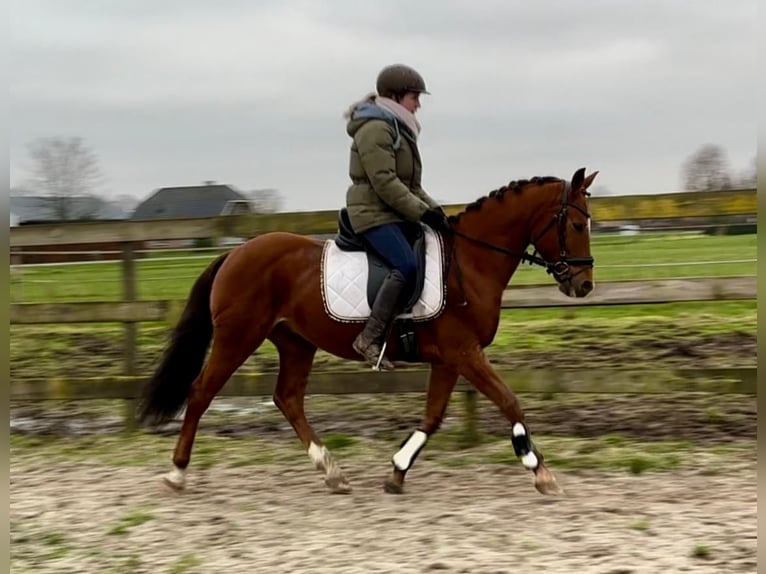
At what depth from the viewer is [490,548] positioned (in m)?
4.05

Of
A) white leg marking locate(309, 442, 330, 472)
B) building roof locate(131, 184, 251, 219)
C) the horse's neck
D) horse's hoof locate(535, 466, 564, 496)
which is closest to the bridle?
the horse's neck

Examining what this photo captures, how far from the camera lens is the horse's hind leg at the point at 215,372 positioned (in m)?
5.28

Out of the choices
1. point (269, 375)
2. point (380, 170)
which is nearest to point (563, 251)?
point (380, 170)

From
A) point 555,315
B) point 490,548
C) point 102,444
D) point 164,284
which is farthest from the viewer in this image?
point 164,284

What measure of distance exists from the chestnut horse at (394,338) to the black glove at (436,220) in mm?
64

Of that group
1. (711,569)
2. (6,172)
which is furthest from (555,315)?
(6,172)

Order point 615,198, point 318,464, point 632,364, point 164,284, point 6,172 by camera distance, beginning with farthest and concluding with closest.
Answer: point 164,284
point 632,364
point 615,198
point 318,464
point 6,172

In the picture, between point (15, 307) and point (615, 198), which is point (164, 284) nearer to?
point (15, 307)

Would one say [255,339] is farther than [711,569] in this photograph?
Yes

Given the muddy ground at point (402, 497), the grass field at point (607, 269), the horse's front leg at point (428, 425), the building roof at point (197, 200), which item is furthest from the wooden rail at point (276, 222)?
the building roof at point (197, 200)

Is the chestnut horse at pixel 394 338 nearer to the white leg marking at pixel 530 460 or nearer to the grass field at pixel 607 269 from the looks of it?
the white leg marking at pixel 530 460

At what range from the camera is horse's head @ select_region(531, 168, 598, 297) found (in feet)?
16.1

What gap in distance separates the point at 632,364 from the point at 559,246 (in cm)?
274

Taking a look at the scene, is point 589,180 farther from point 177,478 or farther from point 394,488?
point 177,478
